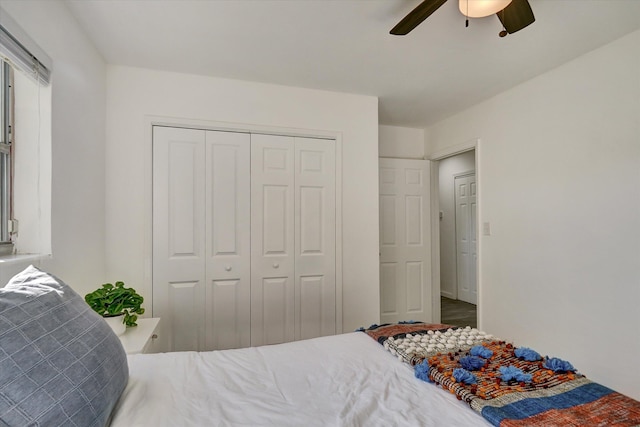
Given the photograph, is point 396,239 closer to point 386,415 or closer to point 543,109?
point 543,109

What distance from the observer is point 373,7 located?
70.4 inches

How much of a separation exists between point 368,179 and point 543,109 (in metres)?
1.49

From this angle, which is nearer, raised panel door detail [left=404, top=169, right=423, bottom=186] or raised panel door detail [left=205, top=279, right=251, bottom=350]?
raised panel door detail [left=205, top=279, right=251, bottom=350]

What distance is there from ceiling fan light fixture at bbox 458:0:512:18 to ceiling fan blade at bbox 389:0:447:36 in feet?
0.91

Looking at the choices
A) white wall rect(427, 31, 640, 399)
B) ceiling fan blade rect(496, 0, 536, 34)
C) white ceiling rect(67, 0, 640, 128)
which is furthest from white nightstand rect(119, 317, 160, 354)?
white wall rect(427, 31, 640, 399)

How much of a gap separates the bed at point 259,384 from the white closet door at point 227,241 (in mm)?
1271

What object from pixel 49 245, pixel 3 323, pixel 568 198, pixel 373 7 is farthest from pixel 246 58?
pixel 568 198

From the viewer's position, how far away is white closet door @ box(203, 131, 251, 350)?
2.65 m

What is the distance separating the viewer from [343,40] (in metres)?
2.11

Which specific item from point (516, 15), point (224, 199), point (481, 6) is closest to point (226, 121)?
point (224, 199)

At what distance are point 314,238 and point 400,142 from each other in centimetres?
184

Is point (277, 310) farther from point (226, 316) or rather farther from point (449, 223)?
point (449, 223)

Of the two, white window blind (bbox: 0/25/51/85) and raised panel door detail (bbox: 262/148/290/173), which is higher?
white window blind (bbox: 0/25/51/85)

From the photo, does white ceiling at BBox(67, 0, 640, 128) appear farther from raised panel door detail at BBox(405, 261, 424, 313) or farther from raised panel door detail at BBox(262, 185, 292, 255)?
raised panel door detail at BBox(405, 261, 424, 313)
